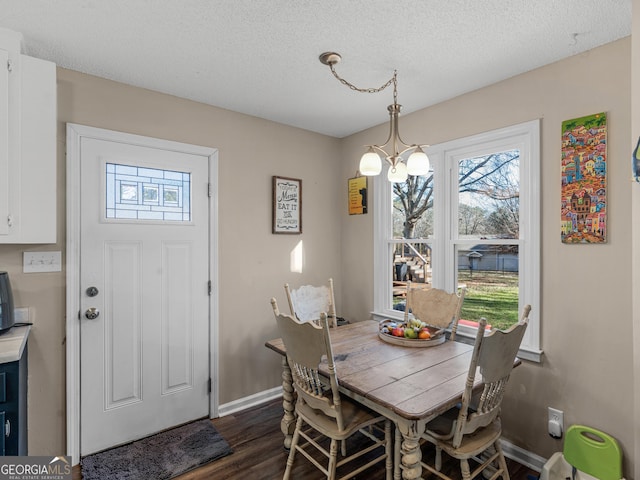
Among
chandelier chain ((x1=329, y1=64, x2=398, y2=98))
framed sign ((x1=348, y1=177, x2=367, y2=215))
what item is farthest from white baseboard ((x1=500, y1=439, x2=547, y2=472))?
chandelier chain ((x1=329, y1=64, x2=398, y2=98))

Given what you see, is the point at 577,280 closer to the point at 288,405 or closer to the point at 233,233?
the point at 288,405

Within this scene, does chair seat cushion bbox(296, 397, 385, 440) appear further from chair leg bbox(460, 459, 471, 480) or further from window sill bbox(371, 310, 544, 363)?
window sill bbox(371, 310, 544, 363)

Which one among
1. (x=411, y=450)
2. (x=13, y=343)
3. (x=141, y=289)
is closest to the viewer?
(x=411, y=450)

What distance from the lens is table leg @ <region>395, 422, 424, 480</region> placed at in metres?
1.51

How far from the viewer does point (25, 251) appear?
2047 mm

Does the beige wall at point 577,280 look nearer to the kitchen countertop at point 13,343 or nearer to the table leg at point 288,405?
the table leg at point 288,405

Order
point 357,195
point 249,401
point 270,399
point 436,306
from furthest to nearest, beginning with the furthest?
point 357,195
point 270,399
point 249,401
point 436,306

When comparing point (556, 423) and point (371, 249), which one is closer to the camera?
point (556, 423)

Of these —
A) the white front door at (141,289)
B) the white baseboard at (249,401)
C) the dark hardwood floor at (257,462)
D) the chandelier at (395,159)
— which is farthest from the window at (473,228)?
the white front door at (141,289)

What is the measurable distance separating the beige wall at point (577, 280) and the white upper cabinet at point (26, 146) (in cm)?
216

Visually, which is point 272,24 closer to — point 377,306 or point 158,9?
point 158,9

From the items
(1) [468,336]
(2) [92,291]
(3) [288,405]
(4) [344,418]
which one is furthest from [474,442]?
(2) [92,291]

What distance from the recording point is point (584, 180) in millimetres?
1942

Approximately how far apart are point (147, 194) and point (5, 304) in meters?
1.02
